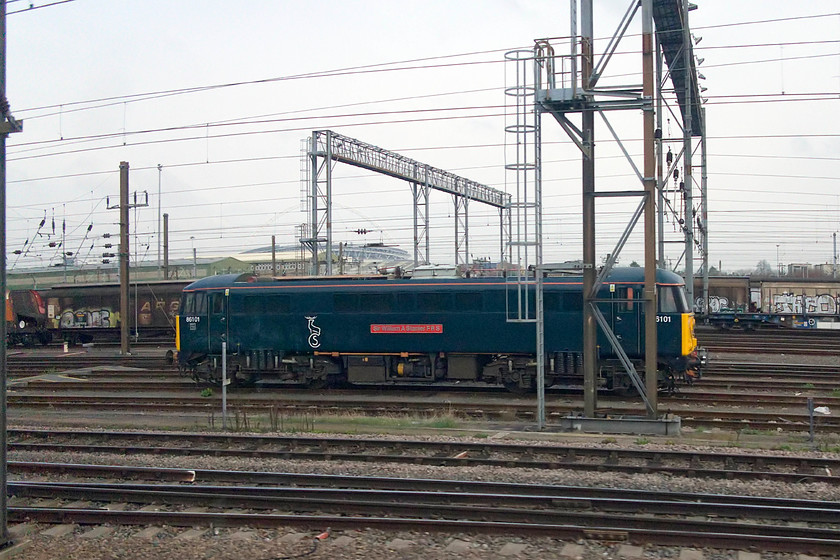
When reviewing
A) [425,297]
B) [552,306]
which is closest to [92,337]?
[425,297]

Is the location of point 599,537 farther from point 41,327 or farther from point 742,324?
point 41,327

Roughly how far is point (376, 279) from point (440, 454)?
9489mm

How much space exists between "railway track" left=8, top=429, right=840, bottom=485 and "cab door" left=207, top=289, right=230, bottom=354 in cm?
746

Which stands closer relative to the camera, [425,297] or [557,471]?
[557,471]

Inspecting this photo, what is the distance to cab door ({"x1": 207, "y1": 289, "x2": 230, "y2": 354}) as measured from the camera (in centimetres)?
2247

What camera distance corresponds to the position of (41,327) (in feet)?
130

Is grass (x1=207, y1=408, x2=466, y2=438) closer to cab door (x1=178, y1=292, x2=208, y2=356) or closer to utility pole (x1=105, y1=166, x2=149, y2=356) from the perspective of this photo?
cab door (x1=178, y1=292, x2=208, y2=356)

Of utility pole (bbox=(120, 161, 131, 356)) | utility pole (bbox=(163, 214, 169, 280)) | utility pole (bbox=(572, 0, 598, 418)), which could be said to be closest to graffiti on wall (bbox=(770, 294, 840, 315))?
utility pole (bbox=(572, 0, 598, 418))

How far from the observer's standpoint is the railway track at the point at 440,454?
37.2 feet

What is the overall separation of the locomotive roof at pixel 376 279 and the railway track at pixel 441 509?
9.87m

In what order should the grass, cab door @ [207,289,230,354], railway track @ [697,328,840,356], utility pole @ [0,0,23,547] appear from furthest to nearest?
railway track @ [697,328,840,356] → cab door @ [207,289,230,354] → the grass → utility pole @ [0,0,23,547]

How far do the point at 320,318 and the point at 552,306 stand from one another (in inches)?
268

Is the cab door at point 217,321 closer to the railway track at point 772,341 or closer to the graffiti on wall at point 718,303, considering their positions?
the railway track at point 772,341

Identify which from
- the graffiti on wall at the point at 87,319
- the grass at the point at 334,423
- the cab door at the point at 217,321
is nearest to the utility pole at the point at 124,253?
the graffiti on wall at the point at 87,319
